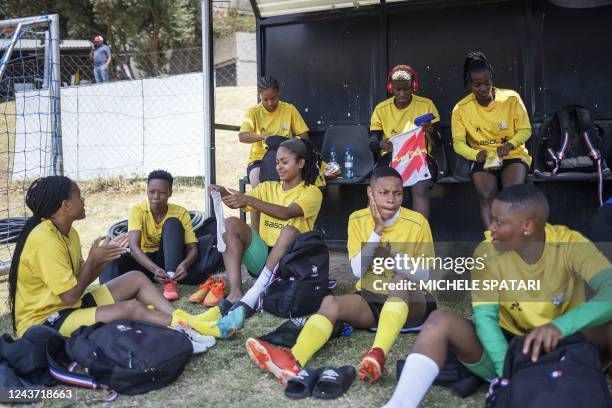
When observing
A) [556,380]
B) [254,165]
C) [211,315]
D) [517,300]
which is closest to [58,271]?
[211,315]

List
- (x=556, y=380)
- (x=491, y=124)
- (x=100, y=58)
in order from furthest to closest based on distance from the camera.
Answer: (x=100, y=58)
(x=491, y=124)
(x=556, y=380)

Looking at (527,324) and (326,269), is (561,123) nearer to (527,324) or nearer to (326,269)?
(326,269)

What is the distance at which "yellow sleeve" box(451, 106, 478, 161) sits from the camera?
5.18m

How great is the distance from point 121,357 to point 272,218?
6.89ft

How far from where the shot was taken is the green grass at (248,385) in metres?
2.96

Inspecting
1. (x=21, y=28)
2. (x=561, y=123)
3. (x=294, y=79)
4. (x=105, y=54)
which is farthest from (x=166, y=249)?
(x=105, y=54)

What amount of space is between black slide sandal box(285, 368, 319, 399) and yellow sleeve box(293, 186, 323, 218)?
1766mm

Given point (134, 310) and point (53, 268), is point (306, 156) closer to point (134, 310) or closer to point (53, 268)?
point (134, 310)

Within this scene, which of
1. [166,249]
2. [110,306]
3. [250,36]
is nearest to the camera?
[110,306]

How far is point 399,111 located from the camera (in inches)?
230

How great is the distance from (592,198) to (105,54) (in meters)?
12.8

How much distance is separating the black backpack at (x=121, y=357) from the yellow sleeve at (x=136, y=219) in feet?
6.38

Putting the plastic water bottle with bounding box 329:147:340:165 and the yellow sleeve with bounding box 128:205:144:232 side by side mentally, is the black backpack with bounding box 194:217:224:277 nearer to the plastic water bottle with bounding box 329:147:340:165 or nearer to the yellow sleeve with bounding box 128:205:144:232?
the yellow sleeve with bounding box 128:205:144:232

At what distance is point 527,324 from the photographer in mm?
2875
